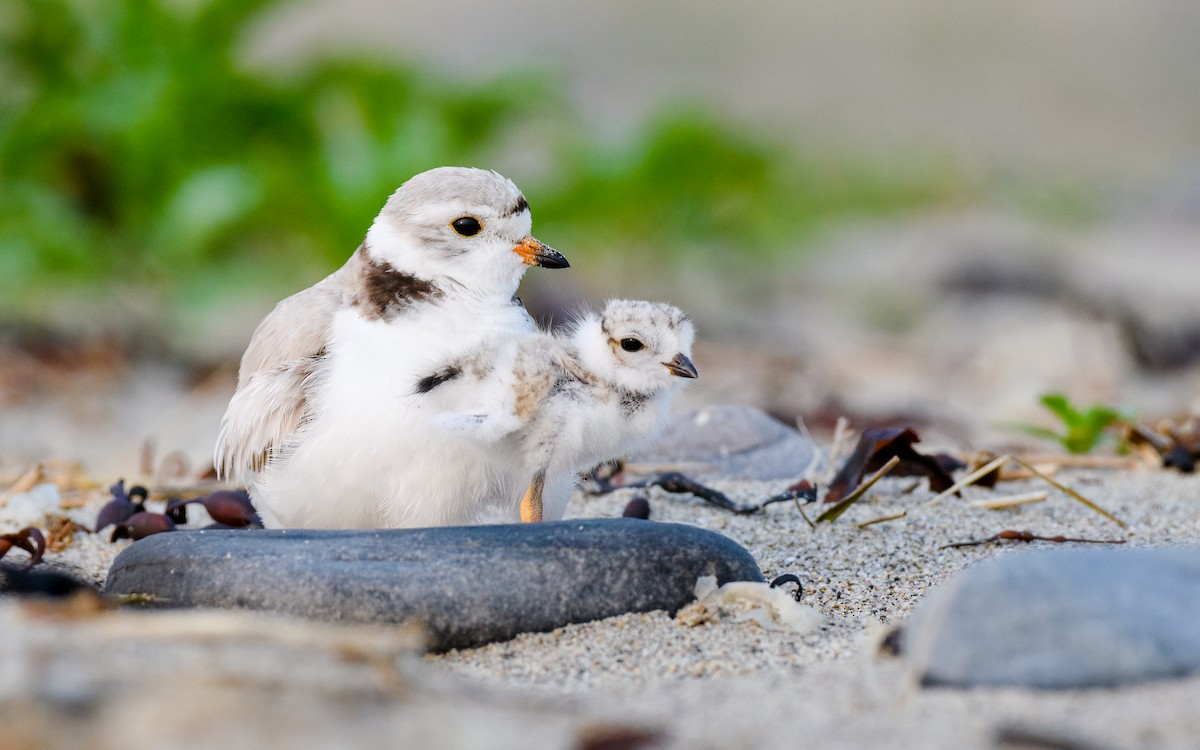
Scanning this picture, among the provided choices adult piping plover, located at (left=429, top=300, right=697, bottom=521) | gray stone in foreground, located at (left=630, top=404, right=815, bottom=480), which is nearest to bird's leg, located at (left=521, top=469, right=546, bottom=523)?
adult piping plover, located at (left=429, top=300, right=697, bottom=521)

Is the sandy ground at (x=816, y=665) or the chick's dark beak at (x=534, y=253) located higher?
the chick's dark beak at (x=534, y=253)

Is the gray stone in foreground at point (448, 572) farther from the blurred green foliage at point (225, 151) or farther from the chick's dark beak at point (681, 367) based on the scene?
the blurred green foliage at point (225, 151)

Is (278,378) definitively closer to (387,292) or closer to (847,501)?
(387,292)

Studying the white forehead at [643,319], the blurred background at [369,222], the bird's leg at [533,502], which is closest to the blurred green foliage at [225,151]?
the blurred background at [369,222]

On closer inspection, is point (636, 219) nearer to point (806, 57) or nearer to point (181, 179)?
point (181, 179)

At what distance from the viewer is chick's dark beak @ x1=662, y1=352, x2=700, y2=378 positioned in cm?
293

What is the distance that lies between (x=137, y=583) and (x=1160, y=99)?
17315mm

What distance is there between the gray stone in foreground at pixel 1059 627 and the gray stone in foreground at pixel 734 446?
195 cm

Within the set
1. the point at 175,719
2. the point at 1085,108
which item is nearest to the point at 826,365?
the point at 175,719

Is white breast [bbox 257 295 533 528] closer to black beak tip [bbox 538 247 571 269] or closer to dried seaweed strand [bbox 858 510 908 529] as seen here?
black beak tip [bbox 538 247 571 269]

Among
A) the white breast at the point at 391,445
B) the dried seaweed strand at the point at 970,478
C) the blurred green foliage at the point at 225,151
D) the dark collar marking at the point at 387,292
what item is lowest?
the dried seaweed strand at the point at 970,478

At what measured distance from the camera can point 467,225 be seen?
3166 millimetres

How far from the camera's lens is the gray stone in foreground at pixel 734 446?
13.6 ft

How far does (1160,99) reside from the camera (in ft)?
57.1
